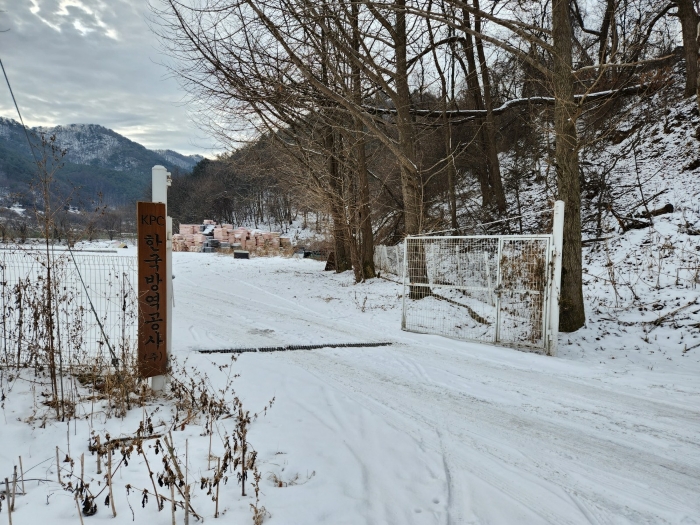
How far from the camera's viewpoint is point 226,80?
12.3 m

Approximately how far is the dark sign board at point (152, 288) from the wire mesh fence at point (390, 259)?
12.5 metres

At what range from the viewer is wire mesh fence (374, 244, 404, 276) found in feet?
56.2

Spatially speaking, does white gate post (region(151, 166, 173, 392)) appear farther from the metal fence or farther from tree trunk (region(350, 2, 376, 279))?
tree trunk (region(350, 2, 376, 279))

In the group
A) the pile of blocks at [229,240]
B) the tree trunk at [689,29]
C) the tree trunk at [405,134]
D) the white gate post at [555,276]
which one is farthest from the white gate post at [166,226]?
the pile of blocks at [229,240]

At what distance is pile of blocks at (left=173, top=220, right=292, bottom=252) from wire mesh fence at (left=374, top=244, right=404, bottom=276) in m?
19.6

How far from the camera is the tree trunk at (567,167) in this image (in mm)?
7973

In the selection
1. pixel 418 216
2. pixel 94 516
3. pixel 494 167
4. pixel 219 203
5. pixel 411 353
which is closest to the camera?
pixel 94 516

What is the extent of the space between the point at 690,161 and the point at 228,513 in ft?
53.0

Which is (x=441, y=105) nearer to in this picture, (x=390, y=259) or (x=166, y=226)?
(x=390, y=259)

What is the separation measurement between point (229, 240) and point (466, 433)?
4241 centimetres

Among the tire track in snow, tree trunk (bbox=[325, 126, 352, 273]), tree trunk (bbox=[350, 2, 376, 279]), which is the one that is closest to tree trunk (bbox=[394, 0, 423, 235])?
tree trunk (bbox=[350, 2, 376, 279])

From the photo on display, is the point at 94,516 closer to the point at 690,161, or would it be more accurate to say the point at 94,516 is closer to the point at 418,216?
the point at 418,216

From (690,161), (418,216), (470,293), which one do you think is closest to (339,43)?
(418,216)

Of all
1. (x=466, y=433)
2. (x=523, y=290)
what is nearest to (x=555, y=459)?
(x=466, y=433)
